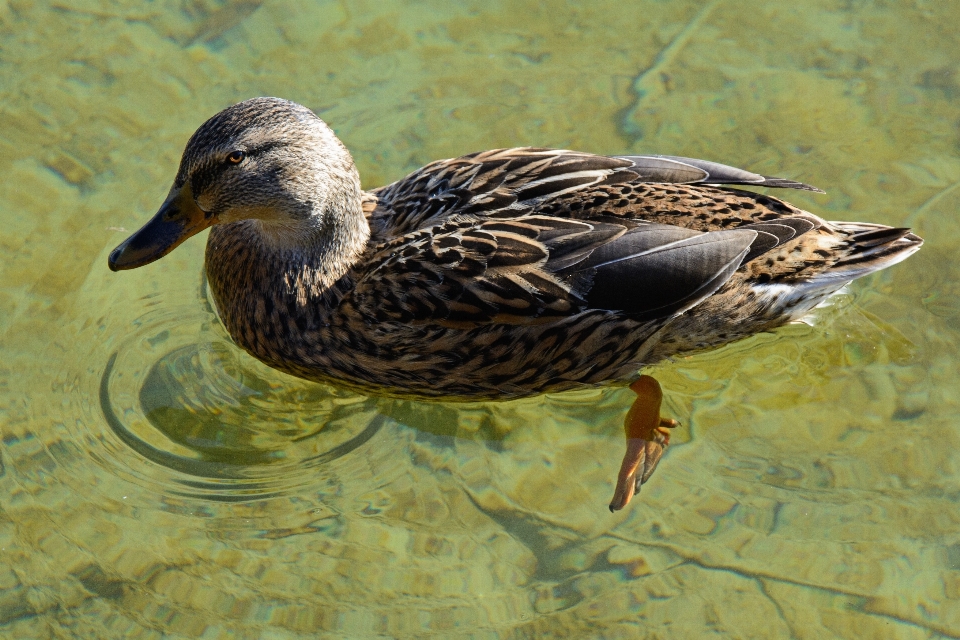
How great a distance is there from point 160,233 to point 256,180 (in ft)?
1.83

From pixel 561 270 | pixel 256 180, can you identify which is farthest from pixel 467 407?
pixel 256 180

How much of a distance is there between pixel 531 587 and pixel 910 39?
4.76 metres

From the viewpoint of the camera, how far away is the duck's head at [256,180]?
496 cm

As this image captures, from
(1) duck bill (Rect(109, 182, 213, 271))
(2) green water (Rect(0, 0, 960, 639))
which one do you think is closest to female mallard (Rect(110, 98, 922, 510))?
(1) duck bill (Rect(109, 182, 213, 271))

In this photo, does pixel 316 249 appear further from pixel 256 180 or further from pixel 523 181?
pixel 523 181

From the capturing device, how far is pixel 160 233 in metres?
5.14

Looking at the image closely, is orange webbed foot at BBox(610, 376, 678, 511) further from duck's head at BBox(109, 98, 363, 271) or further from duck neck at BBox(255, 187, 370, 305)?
duck's head at BBox(109, 98, 363, 271)

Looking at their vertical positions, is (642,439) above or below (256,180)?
below

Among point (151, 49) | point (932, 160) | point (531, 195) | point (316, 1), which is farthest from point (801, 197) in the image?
point (151, 49)

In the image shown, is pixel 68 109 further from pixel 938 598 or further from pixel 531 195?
pixel 938 598

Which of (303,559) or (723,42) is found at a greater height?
(723,42)

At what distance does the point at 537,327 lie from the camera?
5.14 m

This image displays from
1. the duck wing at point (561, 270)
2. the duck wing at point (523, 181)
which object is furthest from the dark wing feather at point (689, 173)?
the duck wing at point (561, 270)

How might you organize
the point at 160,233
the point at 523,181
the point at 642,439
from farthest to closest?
the point at 642,439 → the point at 523,181 → the point at 160,233
